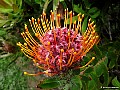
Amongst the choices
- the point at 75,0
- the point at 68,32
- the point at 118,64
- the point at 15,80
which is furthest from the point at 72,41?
the point at 15,80

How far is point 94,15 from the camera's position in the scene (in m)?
1.71

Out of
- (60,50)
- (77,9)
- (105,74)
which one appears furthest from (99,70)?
(77,9)

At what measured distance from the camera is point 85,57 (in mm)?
1430

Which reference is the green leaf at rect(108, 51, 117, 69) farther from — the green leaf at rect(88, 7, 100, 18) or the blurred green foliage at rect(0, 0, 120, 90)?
the green leaf at rect(88, 7, 100, 18)

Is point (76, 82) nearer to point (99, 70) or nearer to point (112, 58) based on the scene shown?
point (99, 70)

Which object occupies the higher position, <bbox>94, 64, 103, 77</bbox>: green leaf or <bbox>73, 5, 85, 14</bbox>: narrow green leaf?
<bbox>73, 5, 85, 14</bbox>: narrow green leaf

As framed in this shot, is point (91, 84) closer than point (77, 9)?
Yes

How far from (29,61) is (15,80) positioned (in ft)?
0.48

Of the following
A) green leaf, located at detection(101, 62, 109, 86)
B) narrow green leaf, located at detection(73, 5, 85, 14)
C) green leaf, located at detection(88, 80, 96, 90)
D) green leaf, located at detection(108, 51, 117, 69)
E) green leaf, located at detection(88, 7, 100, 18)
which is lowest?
green leaf, located at detection(88, 80, 96, 90)

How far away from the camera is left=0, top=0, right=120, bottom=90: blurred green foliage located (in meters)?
1.36

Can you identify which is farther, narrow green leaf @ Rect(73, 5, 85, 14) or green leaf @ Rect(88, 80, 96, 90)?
narrow green leaf @ Rect(73, 5, 85, 14)

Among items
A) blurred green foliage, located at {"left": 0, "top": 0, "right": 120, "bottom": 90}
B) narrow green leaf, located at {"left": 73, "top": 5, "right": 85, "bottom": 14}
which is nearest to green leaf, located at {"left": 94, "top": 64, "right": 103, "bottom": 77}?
blurred green foliage, located at {"left": 0, "top": 0, "right": 120, "bottom": 90}

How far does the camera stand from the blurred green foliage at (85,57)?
1.36m

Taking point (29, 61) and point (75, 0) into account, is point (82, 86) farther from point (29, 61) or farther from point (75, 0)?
point (29, 61)
